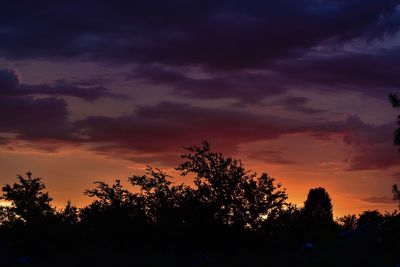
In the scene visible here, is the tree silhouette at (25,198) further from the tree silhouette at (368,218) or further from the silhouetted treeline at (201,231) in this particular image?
the tree silhouette at (368,218)

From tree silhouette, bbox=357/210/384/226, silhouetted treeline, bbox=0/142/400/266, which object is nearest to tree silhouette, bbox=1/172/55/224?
silhouetted treeline, bbox=0/142/400/266

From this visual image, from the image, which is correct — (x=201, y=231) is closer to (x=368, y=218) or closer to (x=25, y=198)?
(x=25, y=198)

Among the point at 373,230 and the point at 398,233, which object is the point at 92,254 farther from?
the point at 373,230

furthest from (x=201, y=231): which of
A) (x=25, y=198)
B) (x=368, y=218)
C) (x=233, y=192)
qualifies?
(x=368, y=218)

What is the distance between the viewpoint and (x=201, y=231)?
2658 cm

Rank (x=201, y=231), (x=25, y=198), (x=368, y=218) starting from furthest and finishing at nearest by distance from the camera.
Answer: (x=368, y=218)
(x=25, y=198)
(x=201, y=231)

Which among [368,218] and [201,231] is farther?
[368,218]

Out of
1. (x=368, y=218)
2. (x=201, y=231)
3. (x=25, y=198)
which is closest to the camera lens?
(x=201, y=231)

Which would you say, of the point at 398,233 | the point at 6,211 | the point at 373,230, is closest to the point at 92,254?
the point at 398,233

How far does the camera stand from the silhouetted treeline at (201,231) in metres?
23.5

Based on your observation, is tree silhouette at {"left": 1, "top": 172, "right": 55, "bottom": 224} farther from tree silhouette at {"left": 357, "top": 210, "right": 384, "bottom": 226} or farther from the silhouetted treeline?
tree silhouette at {"left": 357, "top": 210, "right": 384, "bottom": 226}

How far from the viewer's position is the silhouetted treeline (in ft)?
77.2

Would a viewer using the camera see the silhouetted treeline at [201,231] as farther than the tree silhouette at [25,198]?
No

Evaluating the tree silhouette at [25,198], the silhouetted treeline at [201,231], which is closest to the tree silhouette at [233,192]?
the silhouetted treeline at [201,231]
